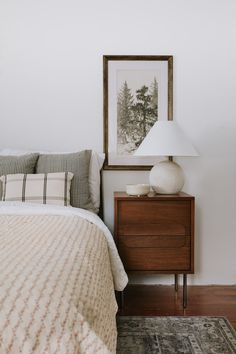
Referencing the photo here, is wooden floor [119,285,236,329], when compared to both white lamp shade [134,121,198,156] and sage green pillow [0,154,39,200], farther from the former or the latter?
sage green pillow [0,154,39,200]

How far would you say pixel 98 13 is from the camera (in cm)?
296

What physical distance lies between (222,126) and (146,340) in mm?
1696

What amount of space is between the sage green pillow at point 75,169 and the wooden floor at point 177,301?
0.72 metres

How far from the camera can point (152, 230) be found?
2531mm

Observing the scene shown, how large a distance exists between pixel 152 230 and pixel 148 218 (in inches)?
3.2

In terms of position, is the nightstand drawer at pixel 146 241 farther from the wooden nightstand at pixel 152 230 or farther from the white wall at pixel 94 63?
the white wall at pixel 94 63

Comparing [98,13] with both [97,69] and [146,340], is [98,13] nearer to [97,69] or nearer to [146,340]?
[97,69]

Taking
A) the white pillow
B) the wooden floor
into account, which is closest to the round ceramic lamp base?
the white pillow

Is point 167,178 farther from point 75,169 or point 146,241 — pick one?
point 75,169

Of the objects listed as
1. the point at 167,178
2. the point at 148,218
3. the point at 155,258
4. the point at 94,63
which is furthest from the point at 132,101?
the point at 155,258

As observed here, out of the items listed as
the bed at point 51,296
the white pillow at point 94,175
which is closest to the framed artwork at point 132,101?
the white pillow at point 94,175

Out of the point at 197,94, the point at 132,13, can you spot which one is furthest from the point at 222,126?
the point at 132,13

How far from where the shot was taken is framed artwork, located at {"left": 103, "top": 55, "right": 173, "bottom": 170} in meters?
2.97

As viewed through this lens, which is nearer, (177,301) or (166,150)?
(166,150)
